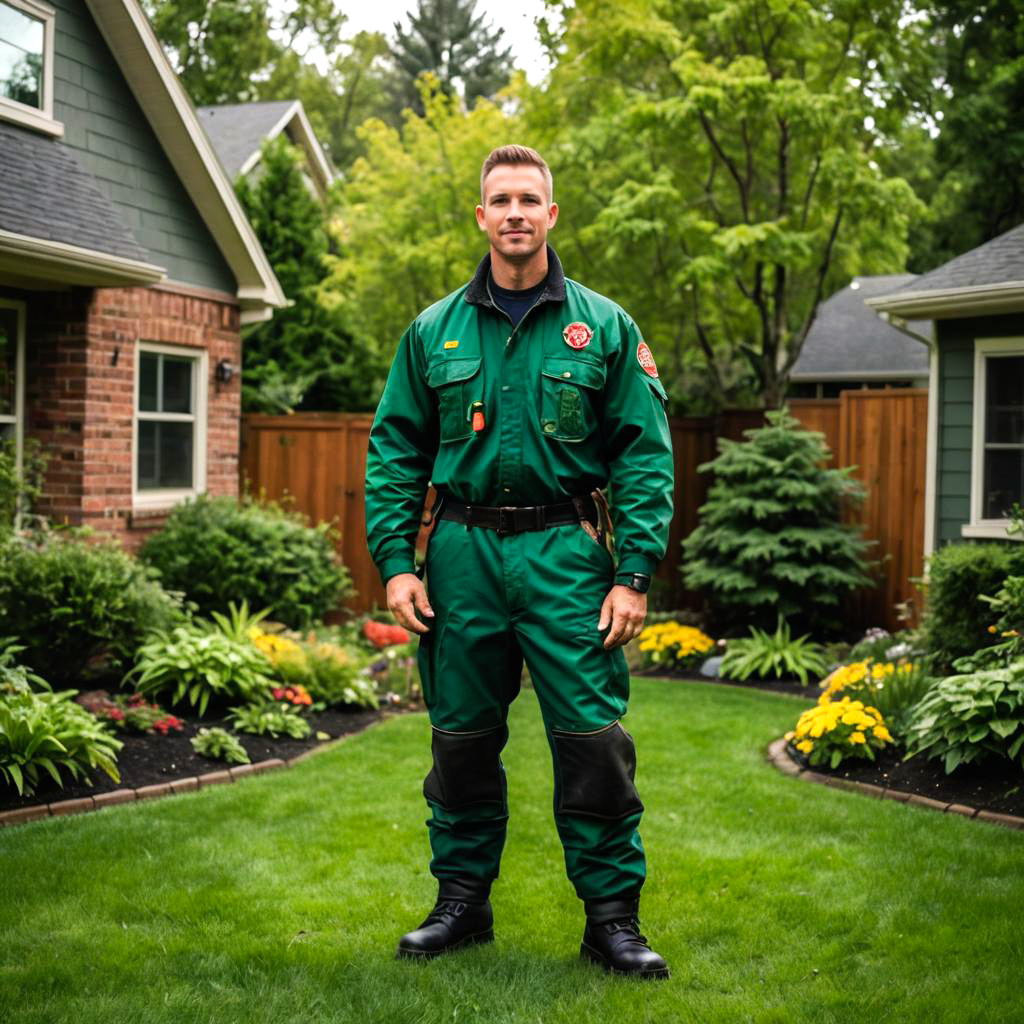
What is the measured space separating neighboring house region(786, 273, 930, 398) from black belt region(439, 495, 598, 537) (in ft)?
53.0

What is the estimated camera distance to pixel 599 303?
3.69 meters

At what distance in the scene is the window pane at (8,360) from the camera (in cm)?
895

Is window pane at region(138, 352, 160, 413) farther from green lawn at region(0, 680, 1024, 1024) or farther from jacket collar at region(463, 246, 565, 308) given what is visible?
jacket collar at region(463, 246, 565, 308)

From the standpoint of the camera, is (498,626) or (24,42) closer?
(498,626)

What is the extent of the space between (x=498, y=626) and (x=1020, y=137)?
→ 19265 mm

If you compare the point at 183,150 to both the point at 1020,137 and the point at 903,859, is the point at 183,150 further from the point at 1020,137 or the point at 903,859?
the point at 1020,137

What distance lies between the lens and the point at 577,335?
3592 millimetres

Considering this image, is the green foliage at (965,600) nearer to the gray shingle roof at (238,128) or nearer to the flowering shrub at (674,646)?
the flowering shrub at (674,646)

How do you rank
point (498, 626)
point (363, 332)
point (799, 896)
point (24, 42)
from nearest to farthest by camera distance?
point (498, 626)
point (799, 896)
point (24, 42)
point (363, 332)

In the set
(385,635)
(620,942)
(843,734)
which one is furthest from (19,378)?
(620,942)

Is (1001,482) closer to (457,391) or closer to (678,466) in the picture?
(678,466)

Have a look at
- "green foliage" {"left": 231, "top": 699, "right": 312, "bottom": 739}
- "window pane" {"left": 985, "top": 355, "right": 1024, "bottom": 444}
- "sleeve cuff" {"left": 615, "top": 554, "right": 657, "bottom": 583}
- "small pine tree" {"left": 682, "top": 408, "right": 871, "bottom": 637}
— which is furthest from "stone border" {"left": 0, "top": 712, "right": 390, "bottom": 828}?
"window pane" {"left": 985, "top": 355, "right": 1024, "bottom": 444}

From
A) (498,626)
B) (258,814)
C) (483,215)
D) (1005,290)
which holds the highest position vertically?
(1005,290)

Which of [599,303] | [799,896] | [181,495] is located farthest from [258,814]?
[181,495]
